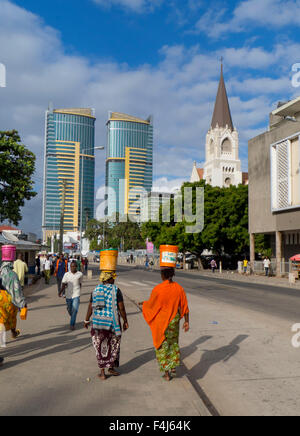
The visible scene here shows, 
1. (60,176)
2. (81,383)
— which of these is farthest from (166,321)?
(60,176)

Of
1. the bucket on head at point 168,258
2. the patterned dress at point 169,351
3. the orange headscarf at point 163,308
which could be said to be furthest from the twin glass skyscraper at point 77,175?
the patterned dress at point 169,351

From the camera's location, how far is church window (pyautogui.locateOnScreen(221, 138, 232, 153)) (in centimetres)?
10846

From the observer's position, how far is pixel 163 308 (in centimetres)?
547

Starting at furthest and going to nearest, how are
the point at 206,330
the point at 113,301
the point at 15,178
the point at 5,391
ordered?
the point at 15,178 < the point at 206,330 < the point at 113,301 < the point at 5,391

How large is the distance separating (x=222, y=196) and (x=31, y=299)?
115 feet

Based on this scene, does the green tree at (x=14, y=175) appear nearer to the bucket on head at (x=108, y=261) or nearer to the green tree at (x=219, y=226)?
the bucket on head at (x=108, y=261)

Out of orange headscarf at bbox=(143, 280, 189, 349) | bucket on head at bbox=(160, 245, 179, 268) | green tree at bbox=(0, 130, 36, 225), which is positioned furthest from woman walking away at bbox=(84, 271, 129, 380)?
green tree at bbox=(0, 130, 36, 225)

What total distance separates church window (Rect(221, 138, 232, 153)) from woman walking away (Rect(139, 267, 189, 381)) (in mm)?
106879

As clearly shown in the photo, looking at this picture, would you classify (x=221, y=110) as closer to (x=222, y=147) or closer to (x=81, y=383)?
(x=222, y=147)

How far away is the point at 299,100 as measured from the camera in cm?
3141

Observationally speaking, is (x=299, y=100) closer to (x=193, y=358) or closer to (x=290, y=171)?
(x=290, y=171)

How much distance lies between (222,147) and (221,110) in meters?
9.96

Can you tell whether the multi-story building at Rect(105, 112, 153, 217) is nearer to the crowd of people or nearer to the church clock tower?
the church clock tower
